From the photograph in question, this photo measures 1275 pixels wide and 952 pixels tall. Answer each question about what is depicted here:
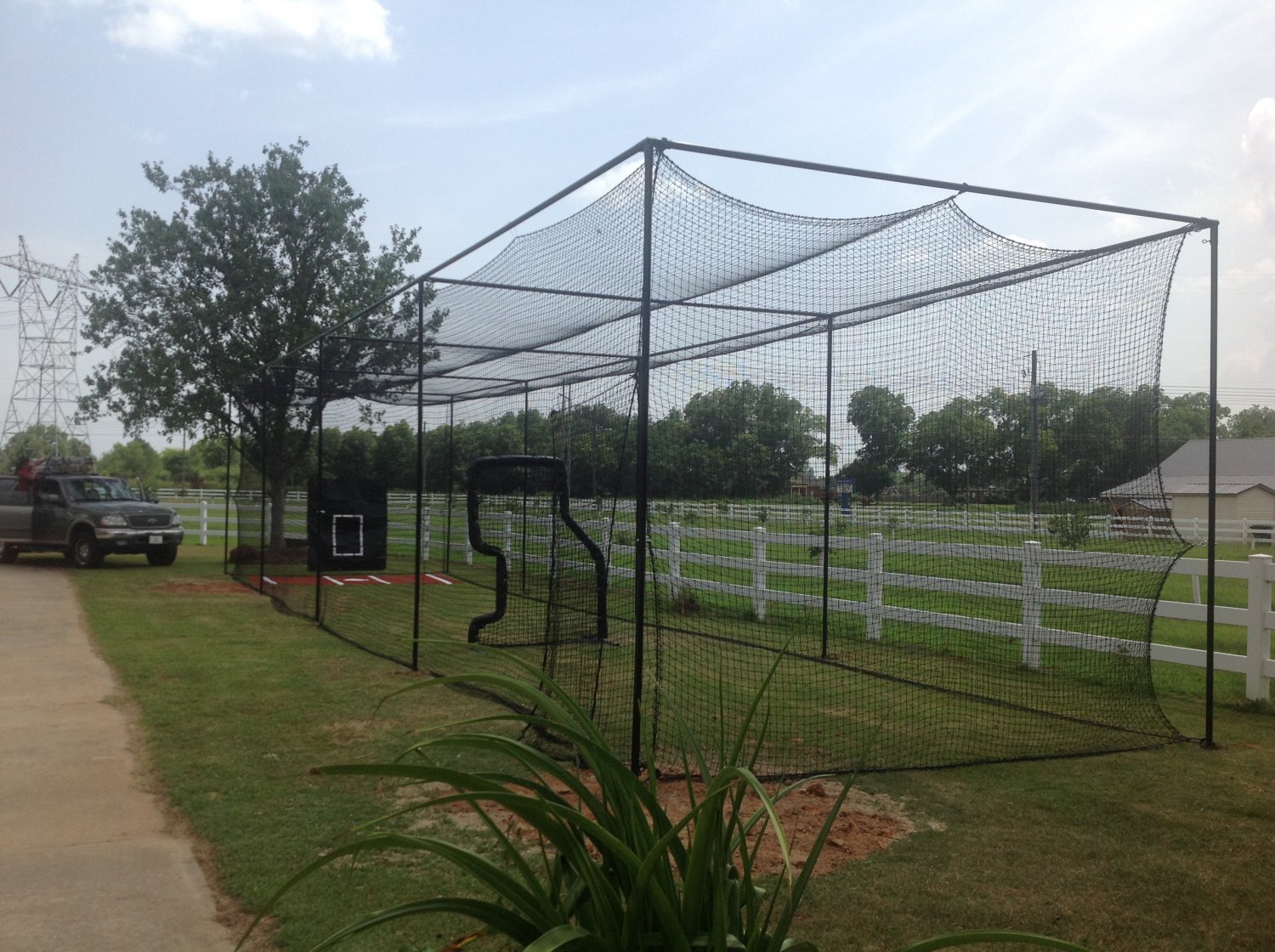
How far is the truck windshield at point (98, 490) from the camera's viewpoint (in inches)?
670

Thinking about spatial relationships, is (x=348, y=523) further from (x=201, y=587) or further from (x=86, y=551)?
(x=86, y=551)

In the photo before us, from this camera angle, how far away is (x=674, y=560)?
1151 centimetres

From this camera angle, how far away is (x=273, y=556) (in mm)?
15062

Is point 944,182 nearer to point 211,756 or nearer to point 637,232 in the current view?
point 637,232

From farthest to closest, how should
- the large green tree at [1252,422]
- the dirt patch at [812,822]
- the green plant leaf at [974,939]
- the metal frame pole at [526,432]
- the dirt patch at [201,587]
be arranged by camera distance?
the large green tree at [1252,422]
the dirt patch at [201,587]
the metal frame pole at [526,432]
the dirt patch at [812,822]
the green plant leaf at [974,939]

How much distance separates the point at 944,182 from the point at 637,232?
1791mm

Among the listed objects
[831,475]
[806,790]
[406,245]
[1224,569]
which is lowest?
[806,790]

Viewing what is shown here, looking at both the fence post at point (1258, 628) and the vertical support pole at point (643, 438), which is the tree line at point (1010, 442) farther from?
the vertical support pole at point (643, 438)

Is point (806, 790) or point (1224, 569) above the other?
point (1224, 569)

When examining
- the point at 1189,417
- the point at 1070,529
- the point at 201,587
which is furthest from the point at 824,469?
the point at 1189,417

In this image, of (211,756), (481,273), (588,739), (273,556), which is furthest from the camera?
(273,556)

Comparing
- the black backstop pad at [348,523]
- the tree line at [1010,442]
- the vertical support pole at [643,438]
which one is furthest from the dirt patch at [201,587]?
the vertical support pole at [643,438]

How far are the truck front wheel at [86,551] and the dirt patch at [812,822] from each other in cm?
1388

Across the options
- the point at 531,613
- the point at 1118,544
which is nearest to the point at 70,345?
the point at 531,613
